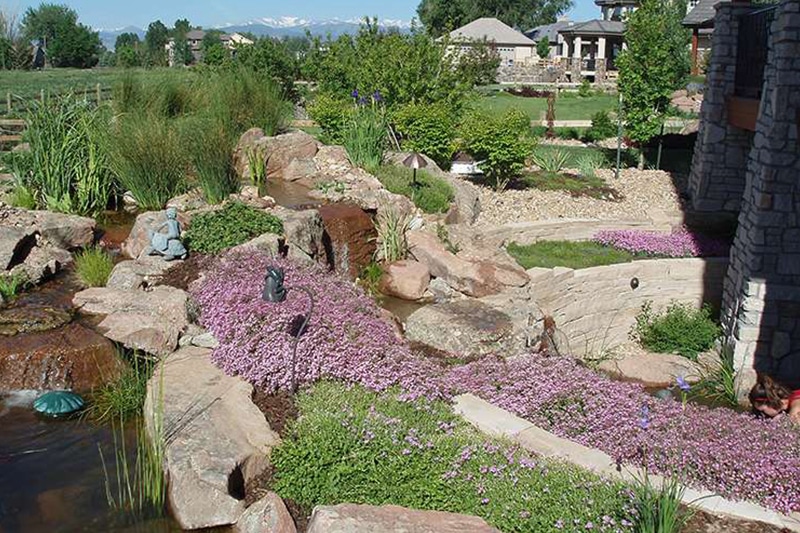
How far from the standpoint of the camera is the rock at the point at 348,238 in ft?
32.2

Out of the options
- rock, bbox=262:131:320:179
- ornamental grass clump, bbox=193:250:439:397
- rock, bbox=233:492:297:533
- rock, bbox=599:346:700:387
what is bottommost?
rock, bbox=599:346:700:387

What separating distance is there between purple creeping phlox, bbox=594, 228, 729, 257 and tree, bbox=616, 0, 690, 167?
4.51 meters

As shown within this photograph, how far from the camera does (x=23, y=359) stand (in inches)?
250

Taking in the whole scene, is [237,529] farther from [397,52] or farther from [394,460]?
[397,52]

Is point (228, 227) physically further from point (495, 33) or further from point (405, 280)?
point (495, 33)

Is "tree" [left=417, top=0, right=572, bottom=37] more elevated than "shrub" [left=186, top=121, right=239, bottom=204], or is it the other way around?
"tree" [left=417, top=0, right=572, bottom=37]

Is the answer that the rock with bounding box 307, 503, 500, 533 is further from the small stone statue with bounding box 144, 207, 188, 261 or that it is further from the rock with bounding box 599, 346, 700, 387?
the rock with bounding box 599, 346, 700, 387

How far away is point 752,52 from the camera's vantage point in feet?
42.5

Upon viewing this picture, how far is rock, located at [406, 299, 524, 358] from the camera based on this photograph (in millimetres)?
7508

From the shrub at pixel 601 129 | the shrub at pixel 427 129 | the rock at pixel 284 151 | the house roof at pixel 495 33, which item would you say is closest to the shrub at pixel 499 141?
the shrub at pixel 427 129

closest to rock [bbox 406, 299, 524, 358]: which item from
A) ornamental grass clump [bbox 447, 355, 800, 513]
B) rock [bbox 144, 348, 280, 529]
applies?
ornamental grass clump [bbox 447, 355, 800, 513]

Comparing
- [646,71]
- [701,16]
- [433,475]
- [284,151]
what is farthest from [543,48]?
[433,475]

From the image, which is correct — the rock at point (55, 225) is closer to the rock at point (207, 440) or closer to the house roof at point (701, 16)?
the rock at point (207, 440)

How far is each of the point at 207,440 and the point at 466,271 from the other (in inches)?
190
